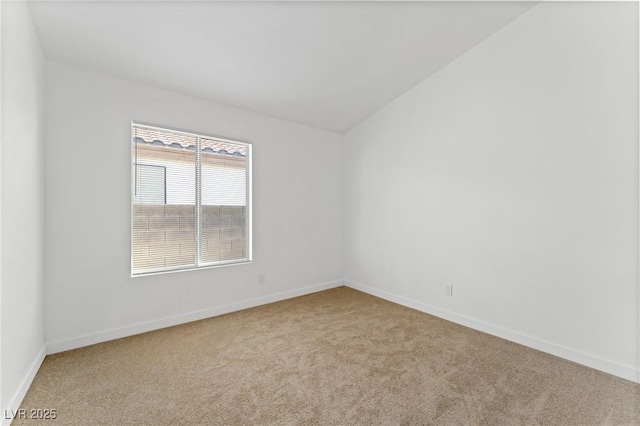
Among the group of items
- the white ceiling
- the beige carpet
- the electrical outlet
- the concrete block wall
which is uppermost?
the white ceiling

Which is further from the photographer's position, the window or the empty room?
the window

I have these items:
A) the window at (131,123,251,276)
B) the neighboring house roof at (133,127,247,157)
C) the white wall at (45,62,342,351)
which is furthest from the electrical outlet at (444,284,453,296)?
the neighboring house roof at (133,127,247,157)

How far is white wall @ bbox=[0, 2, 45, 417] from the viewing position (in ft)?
5.25

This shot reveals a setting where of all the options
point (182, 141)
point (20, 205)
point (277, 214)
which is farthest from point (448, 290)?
point (20, 205)

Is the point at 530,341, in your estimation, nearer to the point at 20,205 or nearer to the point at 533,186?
the point at 533,186

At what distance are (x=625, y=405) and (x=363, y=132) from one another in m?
3.70

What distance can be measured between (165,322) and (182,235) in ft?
3.02

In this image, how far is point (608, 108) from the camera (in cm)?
218

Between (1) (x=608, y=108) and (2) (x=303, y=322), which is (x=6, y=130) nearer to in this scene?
(2) (x=303, y=322)

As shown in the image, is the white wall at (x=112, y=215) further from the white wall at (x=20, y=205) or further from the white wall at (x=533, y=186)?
the white wall at (x=533, y=186)

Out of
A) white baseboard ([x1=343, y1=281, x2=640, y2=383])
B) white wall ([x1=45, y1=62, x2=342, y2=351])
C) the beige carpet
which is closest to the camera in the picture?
the beige carpet

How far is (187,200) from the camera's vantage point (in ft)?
10.5

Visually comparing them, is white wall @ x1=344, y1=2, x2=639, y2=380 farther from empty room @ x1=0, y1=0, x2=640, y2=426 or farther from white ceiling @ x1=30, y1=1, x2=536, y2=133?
white ceiling @ x1=30, y1=1, x2=536, y2=133

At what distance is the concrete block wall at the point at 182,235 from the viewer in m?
2.91
